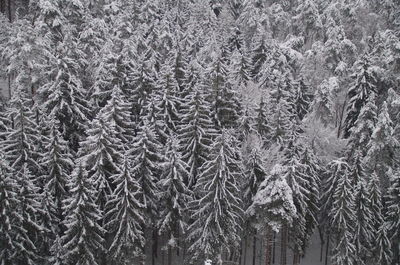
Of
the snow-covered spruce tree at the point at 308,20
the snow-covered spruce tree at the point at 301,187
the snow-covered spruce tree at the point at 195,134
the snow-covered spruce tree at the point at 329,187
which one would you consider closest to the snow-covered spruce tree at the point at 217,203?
the snow-covered spruce tree at the point at 195,134

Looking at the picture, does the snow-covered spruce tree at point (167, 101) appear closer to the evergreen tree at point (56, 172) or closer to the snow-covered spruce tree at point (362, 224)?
the evergreen tree at point (56, 172)

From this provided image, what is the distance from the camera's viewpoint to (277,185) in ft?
114

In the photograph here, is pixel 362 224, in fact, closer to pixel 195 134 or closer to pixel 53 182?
pixel 195 134

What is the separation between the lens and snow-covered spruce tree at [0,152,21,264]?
31.5 metres

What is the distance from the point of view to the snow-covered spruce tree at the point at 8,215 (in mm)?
31500

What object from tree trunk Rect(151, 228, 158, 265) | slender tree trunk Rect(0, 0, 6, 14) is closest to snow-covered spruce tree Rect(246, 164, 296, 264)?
tree trunk Rect(151, 228, 158, 265)

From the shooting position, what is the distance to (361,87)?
47156mm

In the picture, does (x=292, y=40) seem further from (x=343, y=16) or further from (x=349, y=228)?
(x=349, y=228)

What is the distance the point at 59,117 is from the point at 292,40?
109ft

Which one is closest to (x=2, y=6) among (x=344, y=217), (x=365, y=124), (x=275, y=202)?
(x=275, y=202)

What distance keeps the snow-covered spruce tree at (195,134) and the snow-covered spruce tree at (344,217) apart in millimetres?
12342

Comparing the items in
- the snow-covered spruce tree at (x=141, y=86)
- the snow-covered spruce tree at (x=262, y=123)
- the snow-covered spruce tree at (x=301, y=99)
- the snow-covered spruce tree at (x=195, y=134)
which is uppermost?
the snow-covered spruce tree at (x=301, y=99)

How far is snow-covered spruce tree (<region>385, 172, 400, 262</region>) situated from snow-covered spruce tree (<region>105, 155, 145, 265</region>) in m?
22.9

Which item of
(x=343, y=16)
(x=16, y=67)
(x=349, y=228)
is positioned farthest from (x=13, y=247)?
(x=343, y=16)
